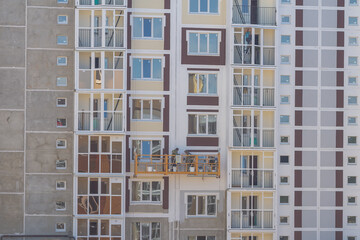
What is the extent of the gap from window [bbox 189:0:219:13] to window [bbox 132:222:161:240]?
11884 mm

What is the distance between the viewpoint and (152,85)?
26.1 meters

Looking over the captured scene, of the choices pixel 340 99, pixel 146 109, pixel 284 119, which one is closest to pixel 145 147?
pixel 146 109

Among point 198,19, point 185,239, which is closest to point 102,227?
point 185,239

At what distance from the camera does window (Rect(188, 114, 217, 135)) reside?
86.3 feet

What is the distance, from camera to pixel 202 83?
26.3 meters

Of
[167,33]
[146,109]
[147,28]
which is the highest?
[147,28]

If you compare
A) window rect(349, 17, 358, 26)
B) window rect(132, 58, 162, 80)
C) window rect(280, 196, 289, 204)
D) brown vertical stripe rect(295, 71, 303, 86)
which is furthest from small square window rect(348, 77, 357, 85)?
window rect(132, 58, 162, 80)

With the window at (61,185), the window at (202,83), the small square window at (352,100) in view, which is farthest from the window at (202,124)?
the small square window at (352,100)

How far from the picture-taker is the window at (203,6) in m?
26.4

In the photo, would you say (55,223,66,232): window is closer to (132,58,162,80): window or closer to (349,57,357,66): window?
(132,58,162,80): window

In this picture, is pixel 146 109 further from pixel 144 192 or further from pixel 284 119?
pixel 284 119

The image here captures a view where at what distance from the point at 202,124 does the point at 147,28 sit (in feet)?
19.9

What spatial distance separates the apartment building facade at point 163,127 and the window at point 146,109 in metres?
0.06

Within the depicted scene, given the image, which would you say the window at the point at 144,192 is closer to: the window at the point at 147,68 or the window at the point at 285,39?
the window at the point at 147,68
